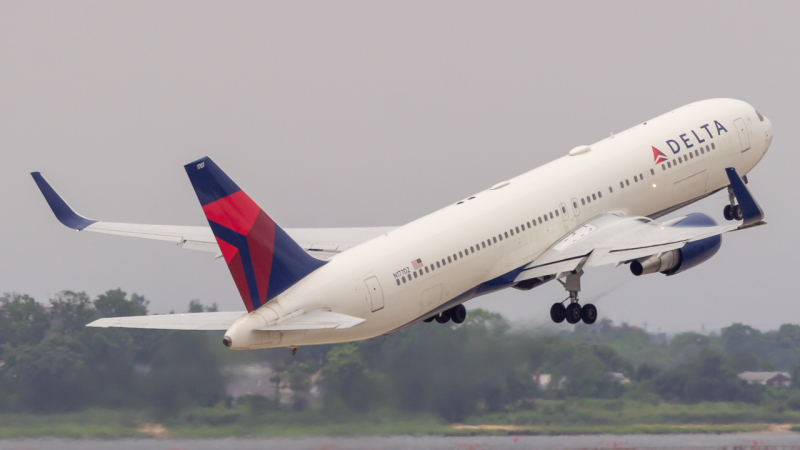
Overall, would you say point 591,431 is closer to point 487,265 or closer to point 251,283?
point 487,265

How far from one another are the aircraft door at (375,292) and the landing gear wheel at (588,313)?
8.90 m

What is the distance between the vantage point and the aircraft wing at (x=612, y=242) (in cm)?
3741

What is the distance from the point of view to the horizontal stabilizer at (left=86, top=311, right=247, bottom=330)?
29422 mm

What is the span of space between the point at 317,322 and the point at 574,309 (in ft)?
39.2

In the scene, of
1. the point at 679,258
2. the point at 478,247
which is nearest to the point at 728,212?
the point at 679,258

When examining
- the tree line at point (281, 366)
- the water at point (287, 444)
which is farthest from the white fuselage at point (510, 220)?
the water at point (287, 444)

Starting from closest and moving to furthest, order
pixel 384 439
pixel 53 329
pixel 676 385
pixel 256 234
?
pixel 256 234 < pixel 384 439 < pixel 53 329 < pixel 676 385

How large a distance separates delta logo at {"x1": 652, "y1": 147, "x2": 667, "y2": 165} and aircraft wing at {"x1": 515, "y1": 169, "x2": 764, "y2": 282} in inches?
110

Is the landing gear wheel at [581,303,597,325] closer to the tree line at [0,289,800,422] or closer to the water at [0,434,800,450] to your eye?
the tree line at [0,289,800,422]

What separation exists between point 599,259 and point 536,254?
213cm

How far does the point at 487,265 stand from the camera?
37531mm

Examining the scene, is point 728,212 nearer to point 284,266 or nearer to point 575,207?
point 575,207

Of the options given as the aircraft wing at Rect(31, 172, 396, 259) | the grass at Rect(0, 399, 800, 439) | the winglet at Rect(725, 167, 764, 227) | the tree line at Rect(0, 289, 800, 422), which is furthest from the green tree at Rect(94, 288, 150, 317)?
the winglet at Rect(725, 167, 764, 227)

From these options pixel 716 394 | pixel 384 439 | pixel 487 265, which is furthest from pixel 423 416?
pixel 716 394
